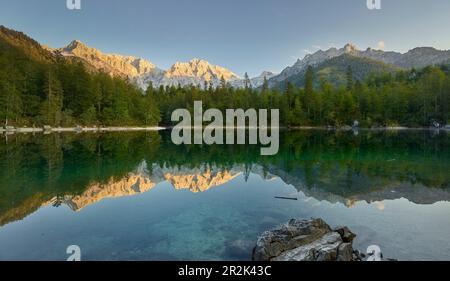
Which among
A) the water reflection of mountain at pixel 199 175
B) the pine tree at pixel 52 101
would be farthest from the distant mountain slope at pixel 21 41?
the water reflection of mountain at pixel 199 175

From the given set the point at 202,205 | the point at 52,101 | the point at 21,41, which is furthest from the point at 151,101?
the point at 21,41

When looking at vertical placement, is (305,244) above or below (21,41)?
below

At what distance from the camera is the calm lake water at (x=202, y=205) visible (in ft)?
31.8

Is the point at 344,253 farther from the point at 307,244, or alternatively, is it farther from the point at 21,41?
the point at 21,41

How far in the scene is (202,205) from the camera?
49.6 feet

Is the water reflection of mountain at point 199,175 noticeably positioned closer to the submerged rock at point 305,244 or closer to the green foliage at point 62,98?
the submerged rock at point 305,244

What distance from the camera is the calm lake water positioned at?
381 inches

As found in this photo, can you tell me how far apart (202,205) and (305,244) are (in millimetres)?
7313

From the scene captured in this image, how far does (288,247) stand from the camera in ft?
28.6

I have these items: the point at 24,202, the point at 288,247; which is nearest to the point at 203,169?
the point at 24,202

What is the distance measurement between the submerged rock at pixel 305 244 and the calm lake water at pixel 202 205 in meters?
0.72
